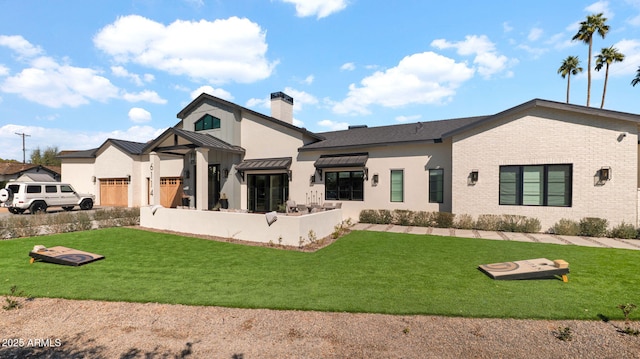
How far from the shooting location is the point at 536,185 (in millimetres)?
11750

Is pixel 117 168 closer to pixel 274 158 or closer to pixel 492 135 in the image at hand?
pixel 274 158

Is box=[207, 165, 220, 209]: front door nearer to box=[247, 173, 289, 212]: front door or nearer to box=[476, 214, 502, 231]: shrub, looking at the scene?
box=[247, 173, 289, 212]: front door

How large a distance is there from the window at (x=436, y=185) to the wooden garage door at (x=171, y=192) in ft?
56.7

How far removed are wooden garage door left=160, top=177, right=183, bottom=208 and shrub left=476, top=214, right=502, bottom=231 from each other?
63.4ft

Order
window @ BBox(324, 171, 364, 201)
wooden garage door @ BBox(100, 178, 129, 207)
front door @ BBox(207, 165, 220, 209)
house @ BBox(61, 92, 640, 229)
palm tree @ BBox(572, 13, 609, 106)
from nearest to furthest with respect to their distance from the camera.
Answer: house @ BBox(61, 92, 640, 229) < window @ BBox(324, 171, 364, 201) < front door @ BBox(207, 165, 220, 209) < wooden garage door @ BBox(100, 178, 129, 207) < palm tree @ BBox(572, 13, 609, 106)

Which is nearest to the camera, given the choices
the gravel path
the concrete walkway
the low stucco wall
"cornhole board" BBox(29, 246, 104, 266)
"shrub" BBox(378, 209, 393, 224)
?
the gravel path

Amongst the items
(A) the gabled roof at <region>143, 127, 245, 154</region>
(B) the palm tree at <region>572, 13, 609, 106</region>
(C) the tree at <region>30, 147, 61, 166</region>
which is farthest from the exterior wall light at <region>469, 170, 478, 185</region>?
(C) the tree at <region>30, 147, 61, 166</region>

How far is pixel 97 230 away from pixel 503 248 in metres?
16.0

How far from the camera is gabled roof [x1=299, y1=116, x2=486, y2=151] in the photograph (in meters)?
14.5

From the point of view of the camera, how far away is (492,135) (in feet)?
40.6

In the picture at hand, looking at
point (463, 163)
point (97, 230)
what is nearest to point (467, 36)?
point (463, 163)

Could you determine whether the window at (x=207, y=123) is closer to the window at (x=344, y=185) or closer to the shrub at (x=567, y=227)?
the window at (x=344, y=185)

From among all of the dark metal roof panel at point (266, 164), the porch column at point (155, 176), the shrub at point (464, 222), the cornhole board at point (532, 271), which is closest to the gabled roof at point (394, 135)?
the dark metal roof panel at point (266, 164)

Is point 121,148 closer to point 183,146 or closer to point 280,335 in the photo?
point 183,146
